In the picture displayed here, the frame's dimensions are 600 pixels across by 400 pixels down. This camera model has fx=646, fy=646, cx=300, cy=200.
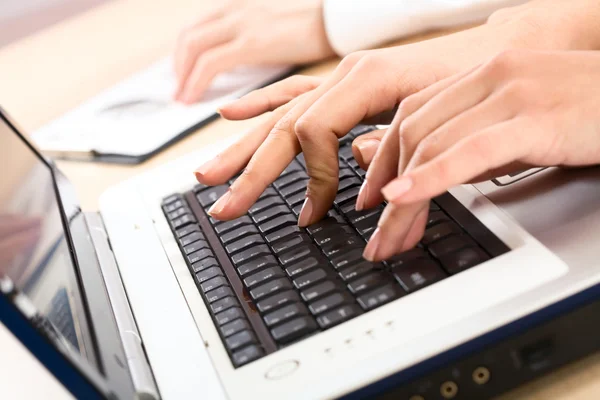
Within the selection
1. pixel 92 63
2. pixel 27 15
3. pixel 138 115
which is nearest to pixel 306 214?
pixel 138 115

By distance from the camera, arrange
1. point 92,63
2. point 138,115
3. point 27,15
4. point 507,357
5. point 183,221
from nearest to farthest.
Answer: point 507,357, point 183,221, point 138,115, point 92,63, point 27,15

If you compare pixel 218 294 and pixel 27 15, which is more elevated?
pixel 27 15

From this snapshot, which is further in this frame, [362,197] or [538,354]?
[362,197]

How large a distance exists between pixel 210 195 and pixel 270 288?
18 cm

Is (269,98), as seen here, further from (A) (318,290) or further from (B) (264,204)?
(A) (318,290)

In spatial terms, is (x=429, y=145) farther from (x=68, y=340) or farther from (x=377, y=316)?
(x=68, y=340)

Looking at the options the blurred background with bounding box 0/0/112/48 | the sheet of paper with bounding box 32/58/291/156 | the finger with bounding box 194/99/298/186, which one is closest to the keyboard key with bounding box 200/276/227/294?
the finger with bounding box 194/99/298/186

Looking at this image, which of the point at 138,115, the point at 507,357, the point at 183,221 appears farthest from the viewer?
the point at 138,115

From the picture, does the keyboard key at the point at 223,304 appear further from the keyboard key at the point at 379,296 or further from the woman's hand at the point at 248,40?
the woman's hand at the point at 248,40

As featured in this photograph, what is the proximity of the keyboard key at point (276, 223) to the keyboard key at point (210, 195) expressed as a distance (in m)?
0.08

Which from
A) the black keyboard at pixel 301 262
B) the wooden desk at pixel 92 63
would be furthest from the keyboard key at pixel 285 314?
the wooden desk at pixel 92 63

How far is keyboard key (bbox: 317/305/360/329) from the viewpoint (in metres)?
0.40

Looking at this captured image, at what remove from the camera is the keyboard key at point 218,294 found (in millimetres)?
Answer: 460

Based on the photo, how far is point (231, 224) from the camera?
0.54 meters
